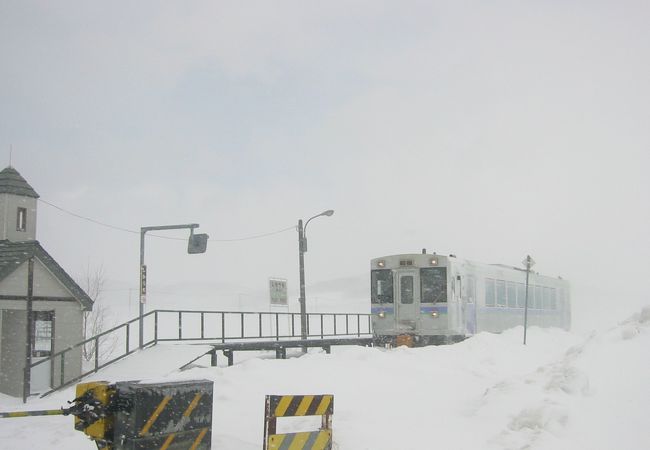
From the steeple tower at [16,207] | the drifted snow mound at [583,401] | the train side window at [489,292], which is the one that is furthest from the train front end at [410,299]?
the drifted snow mound at [583,401]

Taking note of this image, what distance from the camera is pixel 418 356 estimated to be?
A: 1573cm

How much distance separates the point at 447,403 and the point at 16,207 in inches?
583

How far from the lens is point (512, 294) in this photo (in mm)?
27266

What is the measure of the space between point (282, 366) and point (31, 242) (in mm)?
9776

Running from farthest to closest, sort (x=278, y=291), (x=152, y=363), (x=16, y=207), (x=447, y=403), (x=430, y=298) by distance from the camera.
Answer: (x=278, y=291)
(x=430, y=298)
(x=16, y=207)
(x=152, y=363)
(x=447, y=403)

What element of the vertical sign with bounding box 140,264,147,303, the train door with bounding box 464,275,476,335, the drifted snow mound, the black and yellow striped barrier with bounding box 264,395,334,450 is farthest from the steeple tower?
the drifted snow mound

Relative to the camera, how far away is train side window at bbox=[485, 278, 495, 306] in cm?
2504

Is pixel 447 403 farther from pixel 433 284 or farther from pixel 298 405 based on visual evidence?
pixel 433 284

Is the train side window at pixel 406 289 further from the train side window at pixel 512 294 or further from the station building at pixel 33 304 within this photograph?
the station building at pixel 33 304

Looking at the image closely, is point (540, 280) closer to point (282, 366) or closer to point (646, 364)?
point (282, 366)

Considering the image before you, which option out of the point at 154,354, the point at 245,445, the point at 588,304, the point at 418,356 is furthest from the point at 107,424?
the point at 588,304

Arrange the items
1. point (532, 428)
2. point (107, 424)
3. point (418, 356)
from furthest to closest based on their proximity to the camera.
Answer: point (418, 356), point (532, 428), point (107, 424)

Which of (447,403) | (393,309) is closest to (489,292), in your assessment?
(393,309)

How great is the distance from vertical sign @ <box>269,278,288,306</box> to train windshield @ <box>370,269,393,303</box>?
17.4ft
